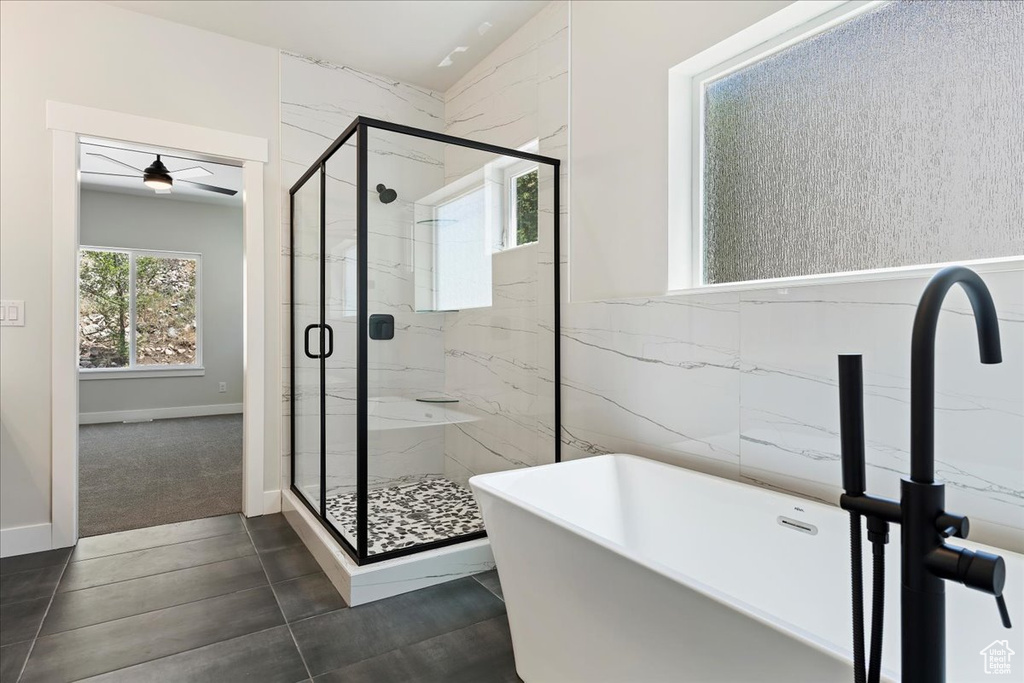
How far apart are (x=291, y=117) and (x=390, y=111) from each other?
0.64 metres

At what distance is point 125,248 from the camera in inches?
251

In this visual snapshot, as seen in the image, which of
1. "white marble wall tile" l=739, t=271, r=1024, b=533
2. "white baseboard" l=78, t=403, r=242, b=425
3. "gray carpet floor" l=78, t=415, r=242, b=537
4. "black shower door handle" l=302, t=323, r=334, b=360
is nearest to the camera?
"white marble wall tile" l=739, t=271, r=1024, b=533

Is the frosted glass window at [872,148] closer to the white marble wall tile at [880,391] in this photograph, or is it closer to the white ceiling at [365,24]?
the white marble wall tile at [880,391]

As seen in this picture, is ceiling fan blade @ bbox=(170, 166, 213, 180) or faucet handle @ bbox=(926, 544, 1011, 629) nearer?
faucet handle @ bbox=(926, 544, 1011, 629)

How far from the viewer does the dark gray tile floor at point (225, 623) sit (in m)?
1.67

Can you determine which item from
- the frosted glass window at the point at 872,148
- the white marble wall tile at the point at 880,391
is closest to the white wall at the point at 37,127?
the frosted glass window at the point at 872,148

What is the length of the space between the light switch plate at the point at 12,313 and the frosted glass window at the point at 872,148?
3.14m

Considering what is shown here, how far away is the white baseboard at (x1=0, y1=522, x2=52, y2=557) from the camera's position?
2531 mm

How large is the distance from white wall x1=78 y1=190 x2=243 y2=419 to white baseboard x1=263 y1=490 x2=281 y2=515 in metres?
4.46

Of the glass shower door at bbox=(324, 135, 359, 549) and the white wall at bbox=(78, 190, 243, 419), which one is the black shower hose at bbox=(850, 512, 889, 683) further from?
the white wall at bbox=(78, 190, 243, 419)

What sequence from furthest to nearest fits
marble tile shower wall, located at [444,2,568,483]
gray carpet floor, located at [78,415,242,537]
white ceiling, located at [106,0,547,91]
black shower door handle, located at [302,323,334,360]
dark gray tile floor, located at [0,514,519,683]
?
gray carpet floor, located at [78,415,242,537] < white ceiling, located at [106,0,547,91] < black shower door handle, located at [302,323,334,360] < marble tile shower wall, located at [444,2,568,483] < dark gray tile floor, located at [0,514,519,683]

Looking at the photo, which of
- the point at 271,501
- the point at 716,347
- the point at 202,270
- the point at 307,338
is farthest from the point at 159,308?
the point at 716,347

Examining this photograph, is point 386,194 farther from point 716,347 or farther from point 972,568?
point 972,568

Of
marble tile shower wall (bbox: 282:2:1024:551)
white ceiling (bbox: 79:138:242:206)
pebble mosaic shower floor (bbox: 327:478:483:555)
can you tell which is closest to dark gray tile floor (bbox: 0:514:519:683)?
pebble mosaic shower floor (bbox: 327:478:483:555)
